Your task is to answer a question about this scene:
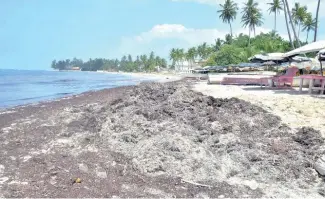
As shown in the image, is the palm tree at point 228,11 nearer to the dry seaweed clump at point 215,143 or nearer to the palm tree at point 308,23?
the palm tree at point 308,23

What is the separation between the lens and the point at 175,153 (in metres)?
6.09

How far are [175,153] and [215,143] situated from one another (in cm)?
97

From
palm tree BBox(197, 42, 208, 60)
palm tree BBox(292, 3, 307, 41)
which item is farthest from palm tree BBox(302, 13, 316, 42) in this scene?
palm tree BBox(197, 42, 208, 60)

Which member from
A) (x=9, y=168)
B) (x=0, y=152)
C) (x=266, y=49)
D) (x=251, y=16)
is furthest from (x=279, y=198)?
(x=251, y=16)

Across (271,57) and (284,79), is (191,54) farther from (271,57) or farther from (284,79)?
(284,79)

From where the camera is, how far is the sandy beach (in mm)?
4961

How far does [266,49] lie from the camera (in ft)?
165

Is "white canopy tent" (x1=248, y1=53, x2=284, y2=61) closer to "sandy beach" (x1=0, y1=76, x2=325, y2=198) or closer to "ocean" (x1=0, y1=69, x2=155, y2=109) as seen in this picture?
"sandy beach" (x1=0, y1=76, x2=325, y2=198)

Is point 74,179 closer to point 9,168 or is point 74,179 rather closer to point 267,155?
point 9,168

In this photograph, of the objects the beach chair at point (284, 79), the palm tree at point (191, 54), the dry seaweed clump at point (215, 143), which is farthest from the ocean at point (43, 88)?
the palm tree at point (191, 54)

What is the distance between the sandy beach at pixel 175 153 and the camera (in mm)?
4961

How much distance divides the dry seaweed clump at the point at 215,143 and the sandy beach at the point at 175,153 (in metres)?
0.02

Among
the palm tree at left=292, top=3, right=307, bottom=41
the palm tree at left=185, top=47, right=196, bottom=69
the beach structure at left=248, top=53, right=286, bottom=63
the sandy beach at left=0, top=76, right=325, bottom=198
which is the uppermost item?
the palm tree at left=292, top=3, right=307, bottom=41

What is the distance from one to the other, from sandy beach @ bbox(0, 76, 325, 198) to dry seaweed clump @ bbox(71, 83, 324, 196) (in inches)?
0.7
